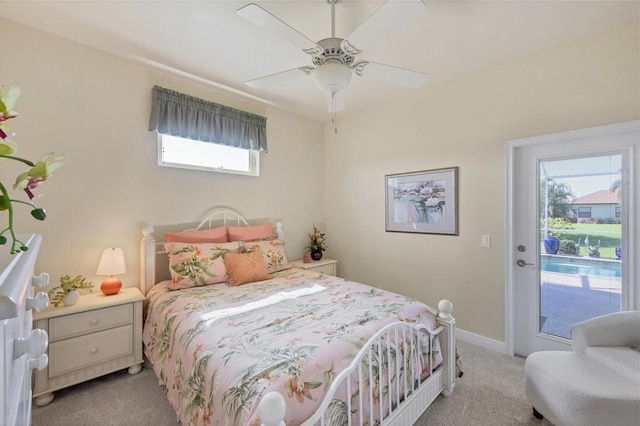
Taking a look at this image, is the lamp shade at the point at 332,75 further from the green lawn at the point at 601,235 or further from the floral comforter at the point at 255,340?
the green lawn at the point at 601,235

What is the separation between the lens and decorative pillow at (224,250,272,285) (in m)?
2.60

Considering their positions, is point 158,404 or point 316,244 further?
point 316,244

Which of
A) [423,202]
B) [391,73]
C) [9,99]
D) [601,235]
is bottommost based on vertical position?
[601,235]

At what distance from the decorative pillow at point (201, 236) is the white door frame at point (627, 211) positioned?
9.28ft

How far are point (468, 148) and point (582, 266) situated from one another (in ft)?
4.62

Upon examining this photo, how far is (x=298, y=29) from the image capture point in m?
2.13

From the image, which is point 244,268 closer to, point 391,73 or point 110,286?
point 110,286

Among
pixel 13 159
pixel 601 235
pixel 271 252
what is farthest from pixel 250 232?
pixel 601 235

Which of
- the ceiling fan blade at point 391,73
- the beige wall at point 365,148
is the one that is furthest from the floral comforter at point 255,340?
the ceiling fan blade at point 391,73

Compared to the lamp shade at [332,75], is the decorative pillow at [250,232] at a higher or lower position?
lower

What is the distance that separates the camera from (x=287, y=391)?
116 cm

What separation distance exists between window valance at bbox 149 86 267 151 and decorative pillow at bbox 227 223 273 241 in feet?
3.21

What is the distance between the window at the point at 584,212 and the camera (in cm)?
228

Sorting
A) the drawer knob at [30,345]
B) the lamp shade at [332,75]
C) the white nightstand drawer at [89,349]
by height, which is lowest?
the white nightstand drawer at [89,349]
